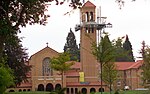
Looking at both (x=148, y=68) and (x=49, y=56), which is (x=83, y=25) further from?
(x=148, y=68)

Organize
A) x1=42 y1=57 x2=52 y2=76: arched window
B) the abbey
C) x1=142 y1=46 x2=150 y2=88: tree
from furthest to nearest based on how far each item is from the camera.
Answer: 1. x1=42 y1=57 x2=52 y2=76: arched window
2. the abbey
3. x1=142 y1=46 x2=150 y2=88: tree

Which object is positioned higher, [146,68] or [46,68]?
[46,68]

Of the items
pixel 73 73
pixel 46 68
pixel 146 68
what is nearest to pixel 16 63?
pixel 146 68

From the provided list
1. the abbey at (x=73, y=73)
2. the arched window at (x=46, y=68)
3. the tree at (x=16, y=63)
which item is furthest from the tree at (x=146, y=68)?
the arched window at (x=46, y=68)

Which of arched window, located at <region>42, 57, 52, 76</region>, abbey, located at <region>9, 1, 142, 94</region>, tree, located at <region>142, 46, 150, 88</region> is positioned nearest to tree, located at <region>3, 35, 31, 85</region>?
tree, located at <region>142, 46, 150, 88</region>

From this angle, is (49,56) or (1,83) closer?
(1,83)

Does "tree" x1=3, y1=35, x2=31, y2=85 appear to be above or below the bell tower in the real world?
below

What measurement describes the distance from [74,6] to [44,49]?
7688cm

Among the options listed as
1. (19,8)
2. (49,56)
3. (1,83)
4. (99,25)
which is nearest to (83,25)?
(99,25)

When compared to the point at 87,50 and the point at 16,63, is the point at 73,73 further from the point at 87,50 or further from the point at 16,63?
the point at 16,63

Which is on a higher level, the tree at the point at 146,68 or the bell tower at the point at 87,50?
the bell tower at the point at 87,50

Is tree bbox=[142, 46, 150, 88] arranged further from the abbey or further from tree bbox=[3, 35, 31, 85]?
the abbey

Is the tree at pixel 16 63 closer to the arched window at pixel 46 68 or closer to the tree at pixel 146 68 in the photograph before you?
the tree at pixel 146 68

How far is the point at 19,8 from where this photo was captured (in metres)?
14.5
